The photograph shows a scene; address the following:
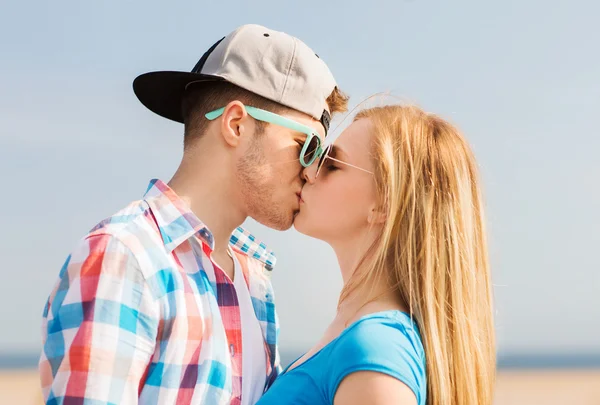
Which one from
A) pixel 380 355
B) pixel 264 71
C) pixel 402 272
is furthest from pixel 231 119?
pixel 380 355

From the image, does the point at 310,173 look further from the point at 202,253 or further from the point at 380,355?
the point at 380,355

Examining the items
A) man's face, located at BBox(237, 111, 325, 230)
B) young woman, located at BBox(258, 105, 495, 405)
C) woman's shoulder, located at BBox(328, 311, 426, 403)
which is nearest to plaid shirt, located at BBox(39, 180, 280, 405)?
young woman, located at BBox(258, 105, 495, 405)

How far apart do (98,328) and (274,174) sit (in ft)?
4.73

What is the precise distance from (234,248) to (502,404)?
54.1 ft

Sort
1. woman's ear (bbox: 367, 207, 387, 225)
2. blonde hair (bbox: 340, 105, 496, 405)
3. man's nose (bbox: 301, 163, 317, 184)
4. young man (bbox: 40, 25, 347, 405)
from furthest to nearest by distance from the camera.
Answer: man's nose (bbox: 301, 163, 317, 184)
woman's ear (bbox: 367, 207, 387, 225)
blonde hair (bbox: 340, 105, 496, 405)
young man (bbox: 40, 25, 347, 405)

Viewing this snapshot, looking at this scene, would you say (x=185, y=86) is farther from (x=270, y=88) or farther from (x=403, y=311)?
(x=403, y=311)

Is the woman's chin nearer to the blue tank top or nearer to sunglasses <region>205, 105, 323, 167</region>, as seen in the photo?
sunglasses <region>205, 105, 323, 167</region>

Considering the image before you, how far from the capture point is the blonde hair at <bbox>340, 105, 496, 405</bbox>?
9.69 ft

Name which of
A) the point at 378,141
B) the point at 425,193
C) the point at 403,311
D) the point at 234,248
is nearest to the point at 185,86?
the point at 234,248

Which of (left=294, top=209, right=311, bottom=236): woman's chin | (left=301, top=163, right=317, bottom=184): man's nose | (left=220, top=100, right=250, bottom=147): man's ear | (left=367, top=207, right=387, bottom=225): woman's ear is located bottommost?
(left=294, top=209, right=311, bottom=236): woman's chin

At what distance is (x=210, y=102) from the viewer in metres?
3.84

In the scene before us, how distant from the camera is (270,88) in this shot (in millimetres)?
3807

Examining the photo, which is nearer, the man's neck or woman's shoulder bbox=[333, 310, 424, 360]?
woman's shoulder bbox=[333, 310, 424, 360]

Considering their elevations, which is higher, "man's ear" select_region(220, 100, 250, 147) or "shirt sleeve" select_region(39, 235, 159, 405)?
"man's ear" select_region(220, 100, 250, 147)
